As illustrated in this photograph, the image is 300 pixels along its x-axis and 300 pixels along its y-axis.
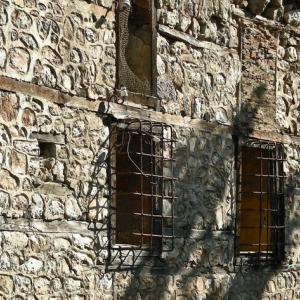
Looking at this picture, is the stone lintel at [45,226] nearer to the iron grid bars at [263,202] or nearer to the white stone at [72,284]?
the white stone at [72,284]

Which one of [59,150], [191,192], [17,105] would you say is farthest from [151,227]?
[17,105]

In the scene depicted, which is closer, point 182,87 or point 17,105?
point 17,105

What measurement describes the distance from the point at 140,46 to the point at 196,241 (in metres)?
1.96

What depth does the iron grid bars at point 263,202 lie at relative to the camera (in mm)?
11031

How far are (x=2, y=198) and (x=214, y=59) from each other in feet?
10.9

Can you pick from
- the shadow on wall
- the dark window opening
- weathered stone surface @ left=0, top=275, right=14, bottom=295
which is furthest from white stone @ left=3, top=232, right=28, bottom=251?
the shadow on wall

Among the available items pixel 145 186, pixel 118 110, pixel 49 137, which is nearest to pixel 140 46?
pixel 118 110

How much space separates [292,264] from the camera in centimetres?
1137

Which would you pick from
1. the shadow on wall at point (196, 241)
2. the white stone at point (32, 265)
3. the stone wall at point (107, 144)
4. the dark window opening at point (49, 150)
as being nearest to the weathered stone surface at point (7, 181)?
the stone wall at point (107, 144)

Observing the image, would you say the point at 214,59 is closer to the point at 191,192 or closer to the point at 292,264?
the point at 191,192

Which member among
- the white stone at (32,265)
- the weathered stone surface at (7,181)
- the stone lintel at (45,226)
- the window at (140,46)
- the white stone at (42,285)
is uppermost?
the window at (140,46)

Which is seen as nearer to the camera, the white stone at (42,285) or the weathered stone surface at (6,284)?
the weathered stone surface at (6,284)

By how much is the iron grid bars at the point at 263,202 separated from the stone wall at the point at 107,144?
172 millimetres

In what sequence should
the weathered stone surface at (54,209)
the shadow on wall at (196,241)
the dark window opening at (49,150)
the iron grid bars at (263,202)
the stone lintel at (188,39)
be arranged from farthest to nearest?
the iron grid bars at (263,202) → the stone lintel at (188,39) → the shadow on wall at (196,241) → the dark window opening at (49,150) → the weathered stone surface at (54,209)
